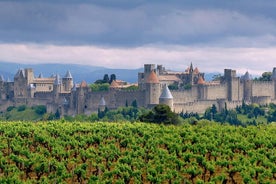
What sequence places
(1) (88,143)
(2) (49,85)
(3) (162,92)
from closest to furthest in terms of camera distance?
(1) (88,143), (3) (162,92), (2) (49,85)

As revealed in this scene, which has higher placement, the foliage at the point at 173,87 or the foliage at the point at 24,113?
the foliage at the point at 173,87

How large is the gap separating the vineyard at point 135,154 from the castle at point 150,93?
1880 inches

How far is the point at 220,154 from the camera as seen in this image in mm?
31469

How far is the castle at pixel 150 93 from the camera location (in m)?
89.8

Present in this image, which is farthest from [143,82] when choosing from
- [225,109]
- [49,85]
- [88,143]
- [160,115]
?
[88,143]

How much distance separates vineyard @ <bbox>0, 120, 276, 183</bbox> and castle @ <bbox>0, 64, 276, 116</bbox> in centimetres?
4774

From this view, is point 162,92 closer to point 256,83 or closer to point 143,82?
point 143,82

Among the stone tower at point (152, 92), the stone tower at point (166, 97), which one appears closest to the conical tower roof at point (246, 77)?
the stone tower at point (152, 92)

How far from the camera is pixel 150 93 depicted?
89062 mm

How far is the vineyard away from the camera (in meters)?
28.2

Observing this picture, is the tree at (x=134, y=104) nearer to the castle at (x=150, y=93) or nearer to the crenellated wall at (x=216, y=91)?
the castle at (x=150, y=93)

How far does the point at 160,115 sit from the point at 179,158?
85.8 ft

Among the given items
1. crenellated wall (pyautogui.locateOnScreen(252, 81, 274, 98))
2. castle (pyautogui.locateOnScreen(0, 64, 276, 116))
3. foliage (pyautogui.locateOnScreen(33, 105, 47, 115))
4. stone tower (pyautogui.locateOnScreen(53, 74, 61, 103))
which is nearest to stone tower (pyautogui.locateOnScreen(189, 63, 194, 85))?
castle (pyautogui.locateOnScreen(0, 64, 276, 116))

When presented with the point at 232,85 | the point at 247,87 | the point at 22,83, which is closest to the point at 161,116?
the point at 232,85
